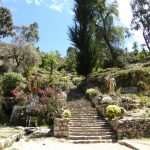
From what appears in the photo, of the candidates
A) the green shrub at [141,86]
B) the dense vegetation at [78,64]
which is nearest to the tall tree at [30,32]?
the dense vegetation at [78,64]

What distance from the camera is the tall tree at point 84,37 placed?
3797 cm

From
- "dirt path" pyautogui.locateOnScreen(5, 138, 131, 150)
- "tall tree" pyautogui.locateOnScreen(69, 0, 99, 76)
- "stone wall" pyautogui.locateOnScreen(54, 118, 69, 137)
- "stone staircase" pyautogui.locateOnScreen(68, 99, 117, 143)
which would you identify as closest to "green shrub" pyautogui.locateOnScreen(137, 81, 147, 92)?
"stone staircase" pyautogui.locateOnScreen(68, 99, 117, 143)

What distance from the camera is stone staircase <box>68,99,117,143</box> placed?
18.7m

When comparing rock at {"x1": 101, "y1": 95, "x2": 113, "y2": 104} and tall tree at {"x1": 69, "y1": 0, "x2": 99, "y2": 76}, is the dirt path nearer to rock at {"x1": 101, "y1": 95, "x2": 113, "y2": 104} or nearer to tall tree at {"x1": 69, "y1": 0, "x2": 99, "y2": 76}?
rock at {"x1": 101, "y1": 95, "x2": 113, "y2": 104}

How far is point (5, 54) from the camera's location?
1670 inches

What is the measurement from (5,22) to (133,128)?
34.8m

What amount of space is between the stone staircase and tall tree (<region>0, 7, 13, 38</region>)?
91.8 ft

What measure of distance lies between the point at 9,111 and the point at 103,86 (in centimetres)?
974

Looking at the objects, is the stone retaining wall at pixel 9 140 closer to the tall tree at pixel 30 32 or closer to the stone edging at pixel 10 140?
the stone edging at pixel 10 140

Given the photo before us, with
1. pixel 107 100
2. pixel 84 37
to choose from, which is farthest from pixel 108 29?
pixel 107 100

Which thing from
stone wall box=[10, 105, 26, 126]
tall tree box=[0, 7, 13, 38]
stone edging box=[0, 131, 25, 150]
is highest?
tall tree box=[0, 7, 13, 38]

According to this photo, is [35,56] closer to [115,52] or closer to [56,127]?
[115,52]

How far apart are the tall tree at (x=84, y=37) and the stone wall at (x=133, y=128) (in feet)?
62.7

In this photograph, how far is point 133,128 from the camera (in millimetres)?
18969
